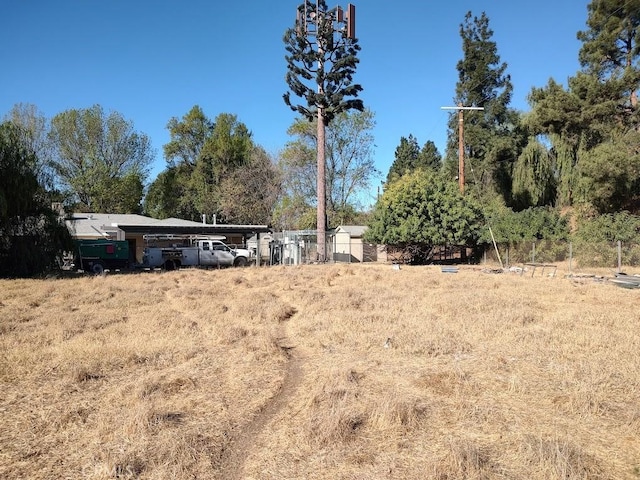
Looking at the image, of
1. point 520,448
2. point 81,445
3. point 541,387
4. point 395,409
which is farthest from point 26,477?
point 541,387

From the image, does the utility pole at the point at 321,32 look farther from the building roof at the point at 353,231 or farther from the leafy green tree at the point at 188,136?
the leafy green tree at the point at 188,136

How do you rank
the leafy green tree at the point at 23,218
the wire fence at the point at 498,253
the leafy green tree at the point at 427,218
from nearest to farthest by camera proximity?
the leafy green tree at the point at 23,218 → the wire fence at the point at 498,253 → the leafy green tree at the point at 427,218

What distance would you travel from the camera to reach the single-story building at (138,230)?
33.3 m

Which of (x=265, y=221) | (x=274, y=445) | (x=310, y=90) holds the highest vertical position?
(x=310, y=90)

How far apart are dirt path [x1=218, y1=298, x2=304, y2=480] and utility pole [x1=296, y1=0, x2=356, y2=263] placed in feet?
79.2

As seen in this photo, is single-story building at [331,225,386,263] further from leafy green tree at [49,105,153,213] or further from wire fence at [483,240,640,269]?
leafy green tree at [49,105,153,213]

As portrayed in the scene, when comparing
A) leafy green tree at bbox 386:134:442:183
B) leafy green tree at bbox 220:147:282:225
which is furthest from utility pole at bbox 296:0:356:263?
leafy green tree at bbox 386:134:442:183

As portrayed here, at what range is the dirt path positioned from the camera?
13.1 feet

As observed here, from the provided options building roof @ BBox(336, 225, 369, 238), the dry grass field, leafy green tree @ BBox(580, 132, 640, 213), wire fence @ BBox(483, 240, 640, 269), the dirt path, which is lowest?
the dirt path

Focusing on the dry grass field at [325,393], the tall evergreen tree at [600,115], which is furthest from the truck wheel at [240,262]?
the tall evergreen tree at [600,115]

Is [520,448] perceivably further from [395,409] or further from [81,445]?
[81,445]

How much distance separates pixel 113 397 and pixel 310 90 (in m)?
30.5

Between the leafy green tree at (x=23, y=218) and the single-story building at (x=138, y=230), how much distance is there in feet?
24.8

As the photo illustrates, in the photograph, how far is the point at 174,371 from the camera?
678 cm
